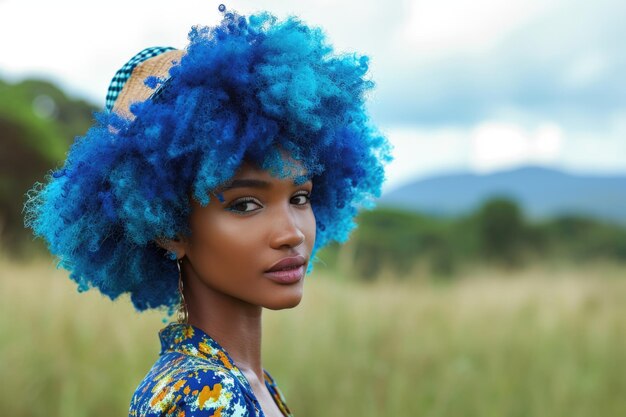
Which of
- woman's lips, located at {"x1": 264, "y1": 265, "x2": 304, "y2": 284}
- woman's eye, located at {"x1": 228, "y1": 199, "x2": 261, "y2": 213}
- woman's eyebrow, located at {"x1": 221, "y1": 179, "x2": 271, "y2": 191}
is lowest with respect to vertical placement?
woman's lips, located at {"x1": 264, "y1": 265, "x2": 304, "y2": 284}

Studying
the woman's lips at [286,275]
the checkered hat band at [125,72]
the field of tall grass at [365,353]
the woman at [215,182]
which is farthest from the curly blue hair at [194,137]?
the field of tall grass at [365,353]

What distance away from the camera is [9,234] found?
39.2ft

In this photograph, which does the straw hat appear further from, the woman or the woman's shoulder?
the woman's shoulder

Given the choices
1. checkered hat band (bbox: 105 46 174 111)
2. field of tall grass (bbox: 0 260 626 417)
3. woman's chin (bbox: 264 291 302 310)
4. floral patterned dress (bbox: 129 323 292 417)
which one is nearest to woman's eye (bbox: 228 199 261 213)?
woman's chin (bbox: 264 291 302 310)

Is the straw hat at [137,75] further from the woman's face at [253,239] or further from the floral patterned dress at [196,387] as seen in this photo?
the floral patterned dress at [196,387]

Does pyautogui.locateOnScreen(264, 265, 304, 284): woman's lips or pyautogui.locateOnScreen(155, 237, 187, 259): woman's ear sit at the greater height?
pyautogui.locateOnScreen(155, 237, 187, 259): woman's ear

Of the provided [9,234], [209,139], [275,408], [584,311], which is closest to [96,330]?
[275,408]

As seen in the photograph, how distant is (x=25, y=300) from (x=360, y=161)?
4.04 meters

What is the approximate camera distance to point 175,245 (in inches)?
95.0

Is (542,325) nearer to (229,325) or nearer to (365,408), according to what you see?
(365,408)

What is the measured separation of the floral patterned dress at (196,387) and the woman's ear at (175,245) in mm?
259

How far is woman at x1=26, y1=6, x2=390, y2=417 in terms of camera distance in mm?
2252

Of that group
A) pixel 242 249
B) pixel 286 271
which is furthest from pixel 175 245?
pixel 286 271

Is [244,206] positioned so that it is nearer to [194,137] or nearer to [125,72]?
[194,137]
